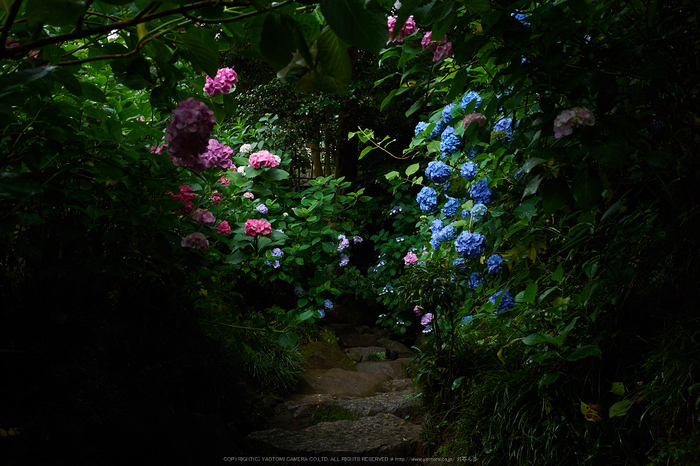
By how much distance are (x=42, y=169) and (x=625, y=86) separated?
197 cm

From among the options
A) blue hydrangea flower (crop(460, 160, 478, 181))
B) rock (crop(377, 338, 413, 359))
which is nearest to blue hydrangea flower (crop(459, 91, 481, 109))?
blue hydrangea flower (crop(460, 160, 478, 181))

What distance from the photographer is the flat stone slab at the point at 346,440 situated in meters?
2.51

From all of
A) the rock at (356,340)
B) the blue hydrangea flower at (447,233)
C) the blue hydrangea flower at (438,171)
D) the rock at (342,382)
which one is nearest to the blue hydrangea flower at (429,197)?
the blue hydrangea flower at (447,233)

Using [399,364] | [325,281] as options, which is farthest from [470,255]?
[399,364]

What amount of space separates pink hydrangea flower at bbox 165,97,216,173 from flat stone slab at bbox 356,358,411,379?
4126mm

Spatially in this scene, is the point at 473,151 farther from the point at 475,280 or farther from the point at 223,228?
the point at 223,228

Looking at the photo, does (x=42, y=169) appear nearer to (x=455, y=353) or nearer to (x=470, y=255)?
(x=470, y=255)

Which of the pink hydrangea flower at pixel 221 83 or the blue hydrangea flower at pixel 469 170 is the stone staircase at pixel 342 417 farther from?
the pink hydrangea flower at pixel 221 83

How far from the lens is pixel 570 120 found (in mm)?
1294

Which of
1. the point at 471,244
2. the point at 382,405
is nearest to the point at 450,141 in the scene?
the point at 471,244

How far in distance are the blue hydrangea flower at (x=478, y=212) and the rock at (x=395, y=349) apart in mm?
3741

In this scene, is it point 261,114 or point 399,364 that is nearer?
point 399,364

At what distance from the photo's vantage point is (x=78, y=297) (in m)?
2.17

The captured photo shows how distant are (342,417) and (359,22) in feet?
10.0
